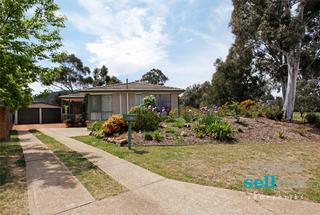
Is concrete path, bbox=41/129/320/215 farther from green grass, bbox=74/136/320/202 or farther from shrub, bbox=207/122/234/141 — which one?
shrub, bbox=207/122/234/141

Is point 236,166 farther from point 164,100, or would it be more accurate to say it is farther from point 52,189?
point 164,100

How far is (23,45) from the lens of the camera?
9.22 m

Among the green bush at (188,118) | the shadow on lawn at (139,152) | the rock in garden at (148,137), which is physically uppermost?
the green bush at (188,118)

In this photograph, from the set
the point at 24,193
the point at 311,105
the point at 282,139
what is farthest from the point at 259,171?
the point at 311,105

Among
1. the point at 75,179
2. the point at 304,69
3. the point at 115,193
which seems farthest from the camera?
the point at 304,69

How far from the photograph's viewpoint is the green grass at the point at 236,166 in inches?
186

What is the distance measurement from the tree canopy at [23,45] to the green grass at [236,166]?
4035 millimetres

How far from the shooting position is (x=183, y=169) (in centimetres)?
584

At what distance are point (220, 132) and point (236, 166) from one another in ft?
14.2

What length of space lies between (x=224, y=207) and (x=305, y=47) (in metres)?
18.3

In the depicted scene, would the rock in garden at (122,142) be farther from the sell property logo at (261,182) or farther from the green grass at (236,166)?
the sell property logo at (261,182)

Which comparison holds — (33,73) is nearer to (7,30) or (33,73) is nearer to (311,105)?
(7,30)

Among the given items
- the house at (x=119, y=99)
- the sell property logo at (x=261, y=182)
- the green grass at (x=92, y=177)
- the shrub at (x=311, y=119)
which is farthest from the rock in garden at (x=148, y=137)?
the shrub at (x=311, y=119)

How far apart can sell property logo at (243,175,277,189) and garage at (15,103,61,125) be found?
30.4 meters
